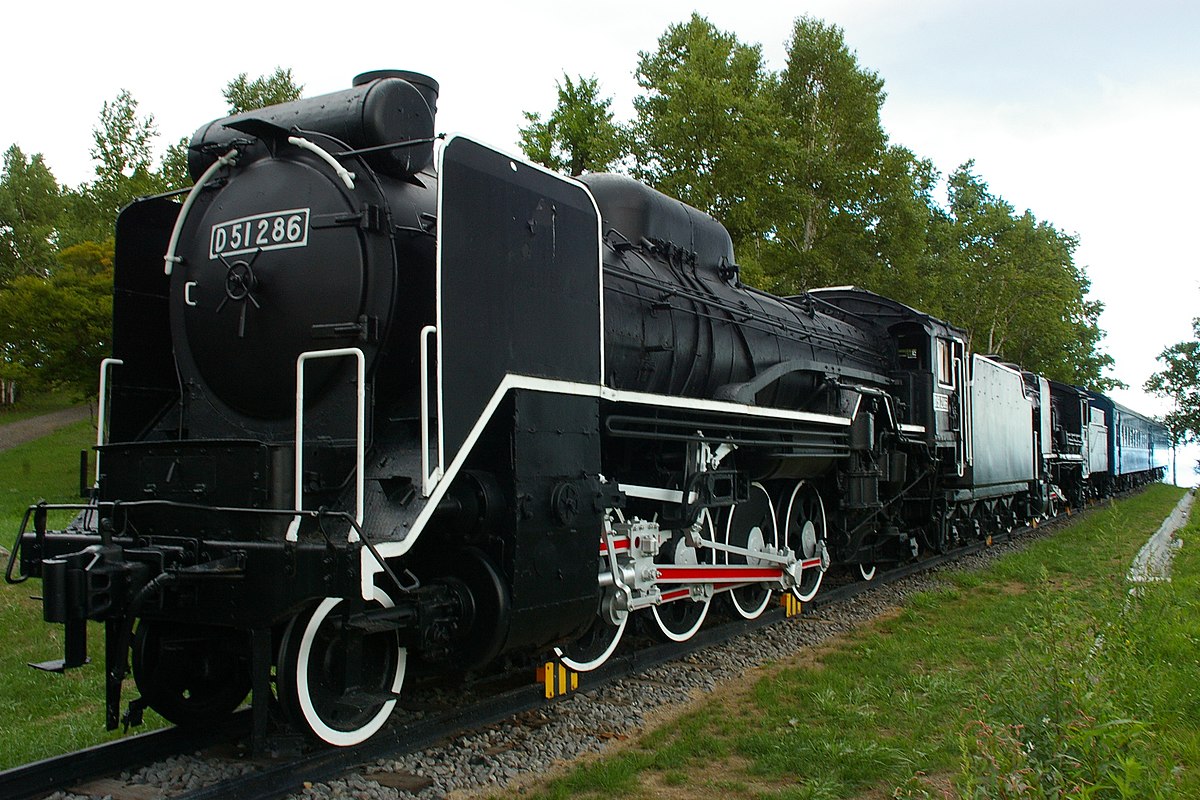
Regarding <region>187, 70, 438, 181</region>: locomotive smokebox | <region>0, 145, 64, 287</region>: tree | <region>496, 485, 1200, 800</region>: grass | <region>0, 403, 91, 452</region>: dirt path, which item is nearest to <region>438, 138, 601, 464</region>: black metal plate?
<region>187, 70, 438, 181</region>: locomotive smokebox

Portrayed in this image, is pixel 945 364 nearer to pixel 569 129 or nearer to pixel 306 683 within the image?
pixel 306 683

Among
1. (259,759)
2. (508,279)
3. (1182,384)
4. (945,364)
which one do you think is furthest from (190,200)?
(1182,384)

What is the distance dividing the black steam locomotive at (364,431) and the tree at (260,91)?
83.9 ft

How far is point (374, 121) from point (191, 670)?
10.3ft

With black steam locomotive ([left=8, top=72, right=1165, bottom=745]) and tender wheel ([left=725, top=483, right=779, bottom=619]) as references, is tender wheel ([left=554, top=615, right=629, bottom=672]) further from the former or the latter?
tender wheel ([left=725, top=483, right=779, bottom=619])

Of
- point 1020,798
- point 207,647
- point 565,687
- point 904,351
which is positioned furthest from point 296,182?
point 904,351

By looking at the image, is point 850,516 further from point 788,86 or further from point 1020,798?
point 788,86

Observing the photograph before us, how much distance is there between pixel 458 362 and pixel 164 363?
2.36m

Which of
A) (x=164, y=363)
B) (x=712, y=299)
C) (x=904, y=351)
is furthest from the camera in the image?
(x=904, y=351)

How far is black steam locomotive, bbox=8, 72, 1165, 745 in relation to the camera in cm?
416

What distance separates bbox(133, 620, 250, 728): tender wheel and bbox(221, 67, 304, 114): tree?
26474mm

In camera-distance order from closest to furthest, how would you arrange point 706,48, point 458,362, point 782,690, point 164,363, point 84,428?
1. point 458,362
2. point 164,363
3. point 782,690
4. point 706,48
5. point 84,428

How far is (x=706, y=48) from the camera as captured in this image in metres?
25.3

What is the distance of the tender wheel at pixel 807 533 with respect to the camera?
888cm
